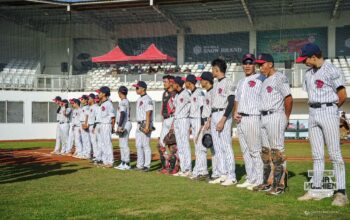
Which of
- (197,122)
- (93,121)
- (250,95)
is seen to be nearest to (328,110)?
(250,95)

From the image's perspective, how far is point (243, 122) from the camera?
9.01 meters

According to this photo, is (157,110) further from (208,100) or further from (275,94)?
(275,94)

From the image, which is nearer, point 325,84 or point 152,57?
point 325,84

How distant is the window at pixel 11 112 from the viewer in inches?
1359

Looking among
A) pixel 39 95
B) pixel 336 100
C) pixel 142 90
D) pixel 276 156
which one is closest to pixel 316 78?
pixel 336 100

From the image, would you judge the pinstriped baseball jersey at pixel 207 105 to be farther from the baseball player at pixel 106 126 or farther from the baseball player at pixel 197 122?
the baseball player at pixel 106 126

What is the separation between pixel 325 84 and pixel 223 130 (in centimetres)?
299

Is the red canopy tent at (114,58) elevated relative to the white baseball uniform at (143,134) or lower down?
elevated

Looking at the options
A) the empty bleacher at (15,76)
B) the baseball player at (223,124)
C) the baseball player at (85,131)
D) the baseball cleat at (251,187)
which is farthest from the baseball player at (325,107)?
the empty bleacher at (15,76)

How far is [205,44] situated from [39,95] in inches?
562

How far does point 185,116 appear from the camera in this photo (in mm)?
11547

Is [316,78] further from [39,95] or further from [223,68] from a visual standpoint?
[39,95]

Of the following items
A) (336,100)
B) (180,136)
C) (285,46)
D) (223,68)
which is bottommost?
(180,136)

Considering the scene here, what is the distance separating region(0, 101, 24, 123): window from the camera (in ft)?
113
